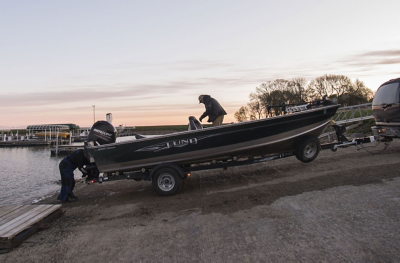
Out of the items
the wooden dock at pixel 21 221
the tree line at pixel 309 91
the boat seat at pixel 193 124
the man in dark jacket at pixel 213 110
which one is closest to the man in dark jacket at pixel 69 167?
the wooden dock at pixel 21 221

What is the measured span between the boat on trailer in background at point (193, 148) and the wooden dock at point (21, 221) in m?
1.66

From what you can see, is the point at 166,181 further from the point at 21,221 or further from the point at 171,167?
the point at 21,221

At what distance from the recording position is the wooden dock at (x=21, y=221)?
4.34m

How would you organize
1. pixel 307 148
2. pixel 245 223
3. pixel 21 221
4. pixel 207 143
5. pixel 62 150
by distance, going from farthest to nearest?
1. pixel 62 150
2. pixel 307 148
3. pixel 207 143
4. pixel 21 221
5. pixel 245 223

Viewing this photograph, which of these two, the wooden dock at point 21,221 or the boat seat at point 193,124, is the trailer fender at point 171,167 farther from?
the wooden dock at point 21,221

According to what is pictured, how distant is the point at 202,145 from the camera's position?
22.3ft

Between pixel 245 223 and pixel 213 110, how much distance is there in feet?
12.1

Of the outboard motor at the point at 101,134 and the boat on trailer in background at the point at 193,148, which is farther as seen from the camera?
the outboard motor at the point at 101,134

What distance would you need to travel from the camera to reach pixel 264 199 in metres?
5.67

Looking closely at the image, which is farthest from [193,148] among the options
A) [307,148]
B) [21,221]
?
[21,221]

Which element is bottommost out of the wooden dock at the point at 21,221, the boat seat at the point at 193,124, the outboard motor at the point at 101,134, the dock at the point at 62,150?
the dock at the point at 62,150

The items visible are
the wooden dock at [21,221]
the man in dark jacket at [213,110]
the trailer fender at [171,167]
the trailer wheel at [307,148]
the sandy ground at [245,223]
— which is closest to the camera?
the sandy ground at [245,223]

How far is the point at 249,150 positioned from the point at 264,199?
1741mm

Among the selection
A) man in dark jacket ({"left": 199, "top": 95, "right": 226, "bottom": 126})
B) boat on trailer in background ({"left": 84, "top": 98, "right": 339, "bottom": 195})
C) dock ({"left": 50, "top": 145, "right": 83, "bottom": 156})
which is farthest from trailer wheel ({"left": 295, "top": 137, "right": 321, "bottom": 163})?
dock ({"left": 50, "top": 145, "right": 83, "bottom": 156})
